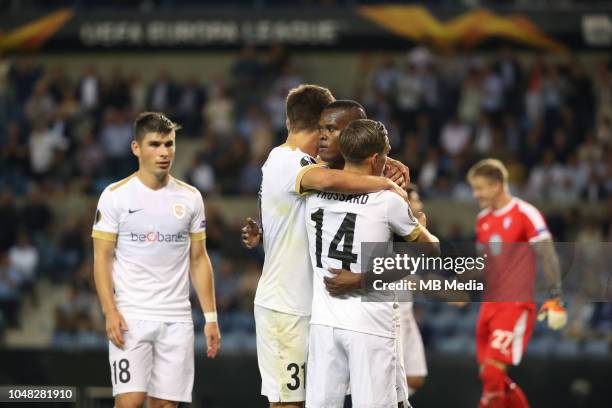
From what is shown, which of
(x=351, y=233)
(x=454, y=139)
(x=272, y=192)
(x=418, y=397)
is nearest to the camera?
(x=351, y=233)

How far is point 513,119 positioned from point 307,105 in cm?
1137

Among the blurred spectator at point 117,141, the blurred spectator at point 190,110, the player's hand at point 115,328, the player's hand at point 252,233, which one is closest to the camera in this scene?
the player's hand at point 252,233

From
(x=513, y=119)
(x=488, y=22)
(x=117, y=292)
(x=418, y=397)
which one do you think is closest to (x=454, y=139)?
(x=513, y=119)

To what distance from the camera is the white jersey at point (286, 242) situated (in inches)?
256

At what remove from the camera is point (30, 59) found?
21344 millimetres

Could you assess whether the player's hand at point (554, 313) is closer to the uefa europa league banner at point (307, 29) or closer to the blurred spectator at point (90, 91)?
the uefa europa league banner at point (307, 29)

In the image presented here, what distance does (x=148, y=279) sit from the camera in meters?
7.10

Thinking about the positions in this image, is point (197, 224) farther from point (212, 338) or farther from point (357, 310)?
point (357, 310)

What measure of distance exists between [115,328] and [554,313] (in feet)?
11.4

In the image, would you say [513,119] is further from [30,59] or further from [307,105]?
[307,105]

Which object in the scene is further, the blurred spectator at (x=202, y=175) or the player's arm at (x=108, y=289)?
the blurred spectator at (x=202, y=175)

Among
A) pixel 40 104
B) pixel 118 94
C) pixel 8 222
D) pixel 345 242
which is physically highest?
pixel 118 94

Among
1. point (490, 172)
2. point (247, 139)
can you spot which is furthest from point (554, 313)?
point (247, 139)

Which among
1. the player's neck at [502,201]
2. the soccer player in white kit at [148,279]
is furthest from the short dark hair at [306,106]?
the player's neck at [502,201]
